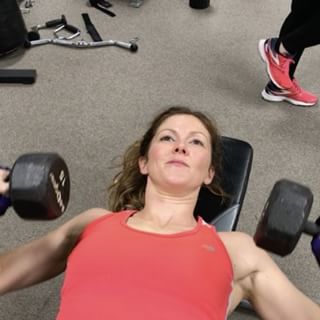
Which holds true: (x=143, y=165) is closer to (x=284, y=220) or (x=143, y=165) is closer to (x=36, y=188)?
(x=36, y=188)

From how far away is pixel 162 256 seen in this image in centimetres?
114

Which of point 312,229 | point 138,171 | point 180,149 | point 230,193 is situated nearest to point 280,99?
point 230,193

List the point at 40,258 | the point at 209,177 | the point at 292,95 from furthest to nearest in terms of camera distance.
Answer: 1. the point at 292,95
2. the point at 209,177
3. the point at 40,258

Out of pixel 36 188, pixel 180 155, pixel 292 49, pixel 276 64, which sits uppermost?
pixel 36 188

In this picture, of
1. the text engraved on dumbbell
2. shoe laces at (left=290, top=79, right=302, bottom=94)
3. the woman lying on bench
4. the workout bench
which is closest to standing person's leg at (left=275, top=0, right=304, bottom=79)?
shoe laces at (left=290, top=79, right=302, bottom=94)

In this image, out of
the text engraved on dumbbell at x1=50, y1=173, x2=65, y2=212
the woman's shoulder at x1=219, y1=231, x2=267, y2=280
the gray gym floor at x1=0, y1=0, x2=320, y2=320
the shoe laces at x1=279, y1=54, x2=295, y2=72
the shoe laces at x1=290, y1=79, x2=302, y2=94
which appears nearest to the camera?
the text engraved on dumbbell at x1=50, y1=173, x2=65, y2=212

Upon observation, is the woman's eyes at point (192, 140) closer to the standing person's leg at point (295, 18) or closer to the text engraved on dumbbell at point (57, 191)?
the text engraved on dumbbell at point (57, 191)

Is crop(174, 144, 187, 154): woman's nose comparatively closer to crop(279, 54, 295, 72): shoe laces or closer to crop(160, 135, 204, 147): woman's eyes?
crop(160, 135, 204, 147): woman's eyes

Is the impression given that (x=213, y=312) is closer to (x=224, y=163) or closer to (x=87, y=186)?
(x=224, y=163)

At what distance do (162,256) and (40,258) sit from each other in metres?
0.41

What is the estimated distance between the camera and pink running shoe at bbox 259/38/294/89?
2.41m

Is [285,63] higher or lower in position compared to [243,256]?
lower

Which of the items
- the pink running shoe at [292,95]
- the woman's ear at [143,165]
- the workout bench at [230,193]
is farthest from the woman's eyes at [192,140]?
the pink running shoe at [292,95]

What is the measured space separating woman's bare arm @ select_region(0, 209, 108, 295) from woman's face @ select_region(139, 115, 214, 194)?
212mm
